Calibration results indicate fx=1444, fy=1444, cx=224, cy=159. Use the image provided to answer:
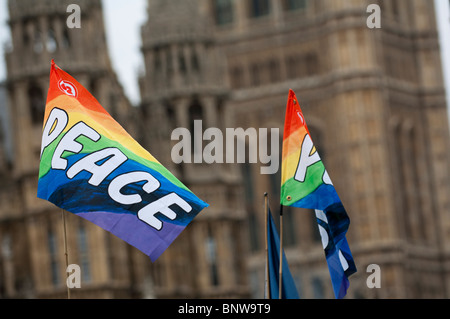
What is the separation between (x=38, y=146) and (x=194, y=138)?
6.44 metres

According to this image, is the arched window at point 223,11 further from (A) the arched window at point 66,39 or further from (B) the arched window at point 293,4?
(A) the arched window at point 66,39

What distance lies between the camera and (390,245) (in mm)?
74375

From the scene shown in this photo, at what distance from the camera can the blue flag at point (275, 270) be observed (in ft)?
49.5

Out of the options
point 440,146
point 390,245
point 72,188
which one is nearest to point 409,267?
point 390,245

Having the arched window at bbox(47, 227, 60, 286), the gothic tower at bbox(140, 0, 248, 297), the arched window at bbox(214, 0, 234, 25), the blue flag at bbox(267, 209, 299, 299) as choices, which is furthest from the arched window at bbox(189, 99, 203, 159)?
the arched window at bbox(214, 0, 234, 25)

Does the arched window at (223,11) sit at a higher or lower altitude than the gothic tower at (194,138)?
higher

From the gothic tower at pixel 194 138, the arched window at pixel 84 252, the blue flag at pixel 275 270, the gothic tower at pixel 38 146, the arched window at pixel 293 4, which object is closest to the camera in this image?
the blue flag at pixel 275 270

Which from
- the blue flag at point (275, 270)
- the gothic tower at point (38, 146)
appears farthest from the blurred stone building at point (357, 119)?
the blue flag at point (275, 270)

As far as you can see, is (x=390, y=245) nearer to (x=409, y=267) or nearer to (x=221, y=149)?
(x=409, y=267)

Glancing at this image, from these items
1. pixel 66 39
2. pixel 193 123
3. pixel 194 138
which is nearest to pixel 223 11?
pixel 193 123

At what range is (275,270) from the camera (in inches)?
605

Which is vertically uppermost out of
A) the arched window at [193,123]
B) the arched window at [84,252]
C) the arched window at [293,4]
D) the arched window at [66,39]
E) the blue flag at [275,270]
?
the arched window at [293,4]

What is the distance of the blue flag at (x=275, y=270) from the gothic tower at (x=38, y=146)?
938 inches
